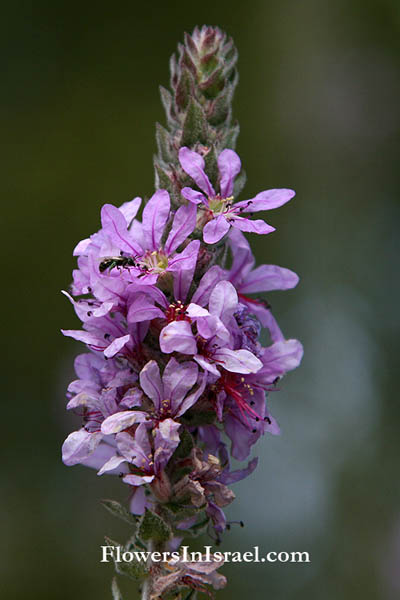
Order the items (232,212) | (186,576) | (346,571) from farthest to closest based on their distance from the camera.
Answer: (346,571), (232,212), (186,576)

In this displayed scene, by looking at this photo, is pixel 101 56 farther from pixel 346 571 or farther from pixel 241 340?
pixel 241 340

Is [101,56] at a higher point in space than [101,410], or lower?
higher

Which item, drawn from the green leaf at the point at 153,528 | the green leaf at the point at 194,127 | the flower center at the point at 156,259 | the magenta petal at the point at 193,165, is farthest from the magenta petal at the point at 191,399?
the green leaf at the point at 194,127

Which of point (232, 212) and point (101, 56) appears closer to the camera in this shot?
point (232, 212)

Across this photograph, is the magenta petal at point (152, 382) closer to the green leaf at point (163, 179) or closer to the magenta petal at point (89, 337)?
the magenta petal at point (89, 337)

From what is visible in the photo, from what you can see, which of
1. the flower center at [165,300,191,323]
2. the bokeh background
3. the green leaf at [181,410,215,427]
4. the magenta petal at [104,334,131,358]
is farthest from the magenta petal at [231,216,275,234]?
the bokeh background

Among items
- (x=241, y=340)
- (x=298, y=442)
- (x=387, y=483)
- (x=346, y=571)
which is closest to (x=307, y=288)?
(x=298, y=442)

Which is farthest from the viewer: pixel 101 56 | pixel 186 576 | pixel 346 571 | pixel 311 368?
pixel 101 56
